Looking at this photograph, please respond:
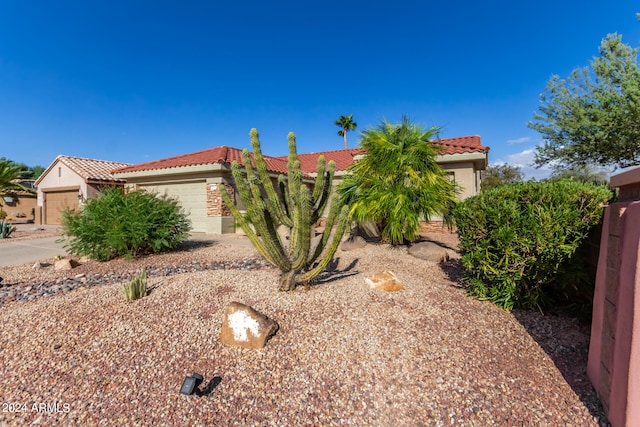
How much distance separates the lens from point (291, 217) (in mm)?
5270

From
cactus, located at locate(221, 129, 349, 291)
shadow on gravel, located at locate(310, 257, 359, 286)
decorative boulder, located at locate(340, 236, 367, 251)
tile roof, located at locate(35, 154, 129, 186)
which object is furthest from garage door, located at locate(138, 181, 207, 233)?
cactus, located at locate(221, 129, 349, 291)

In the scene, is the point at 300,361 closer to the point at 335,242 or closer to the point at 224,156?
the point at 335,242

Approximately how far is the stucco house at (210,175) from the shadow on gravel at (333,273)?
5.58m

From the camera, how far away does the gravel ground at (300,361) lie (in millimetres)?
2391

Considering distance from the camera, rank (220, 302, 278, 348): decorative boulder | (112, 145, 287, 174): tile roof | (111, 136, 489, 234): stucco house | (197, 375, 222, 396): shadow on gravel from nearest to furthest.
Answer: (197, 375, 222, 396): shadow on gravel
(220, 302, 278, 348): decorative boulder
(111, 136, 489, 234): stucco house
(112, 145, 287, 174): tile roof

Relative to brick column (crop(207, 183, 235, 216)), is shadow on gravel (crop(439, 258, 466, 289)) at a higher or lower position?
lower

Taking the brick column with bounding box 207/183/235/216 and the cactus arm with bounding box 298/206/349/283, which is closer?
the cactus arm with bounding box 298/206/349/283

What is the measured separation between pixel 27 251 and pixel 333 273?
33.7 ft

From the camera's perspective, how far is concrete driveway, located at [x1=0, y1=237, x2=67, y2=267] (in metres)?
8.30

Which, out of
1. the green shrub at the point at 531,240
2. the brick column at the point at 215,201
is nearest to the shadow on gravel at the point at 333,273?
the green shrub at the point at 531,240

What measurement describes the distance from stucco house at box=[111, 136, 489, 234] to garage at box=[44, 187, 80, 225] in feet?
18.6

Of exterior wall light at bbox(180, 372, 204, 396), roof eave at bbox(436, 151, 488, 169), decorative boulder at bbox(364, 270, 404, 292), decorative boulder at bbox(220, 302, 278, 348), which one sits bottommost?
exterior wall light at bbox(180, 372, 204, 396)

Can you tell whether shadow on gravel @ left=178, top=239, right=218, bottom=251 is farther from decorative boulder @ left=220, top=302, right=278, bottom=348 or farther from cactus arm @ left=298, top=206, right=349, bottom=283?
decorative boulder @ left=220, top=302, right=278, bottom=348

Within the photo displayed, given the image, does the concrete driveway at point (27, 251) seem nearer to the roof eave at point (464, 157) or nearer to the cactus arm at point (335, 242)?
the cactus arm at point (335, 242)
